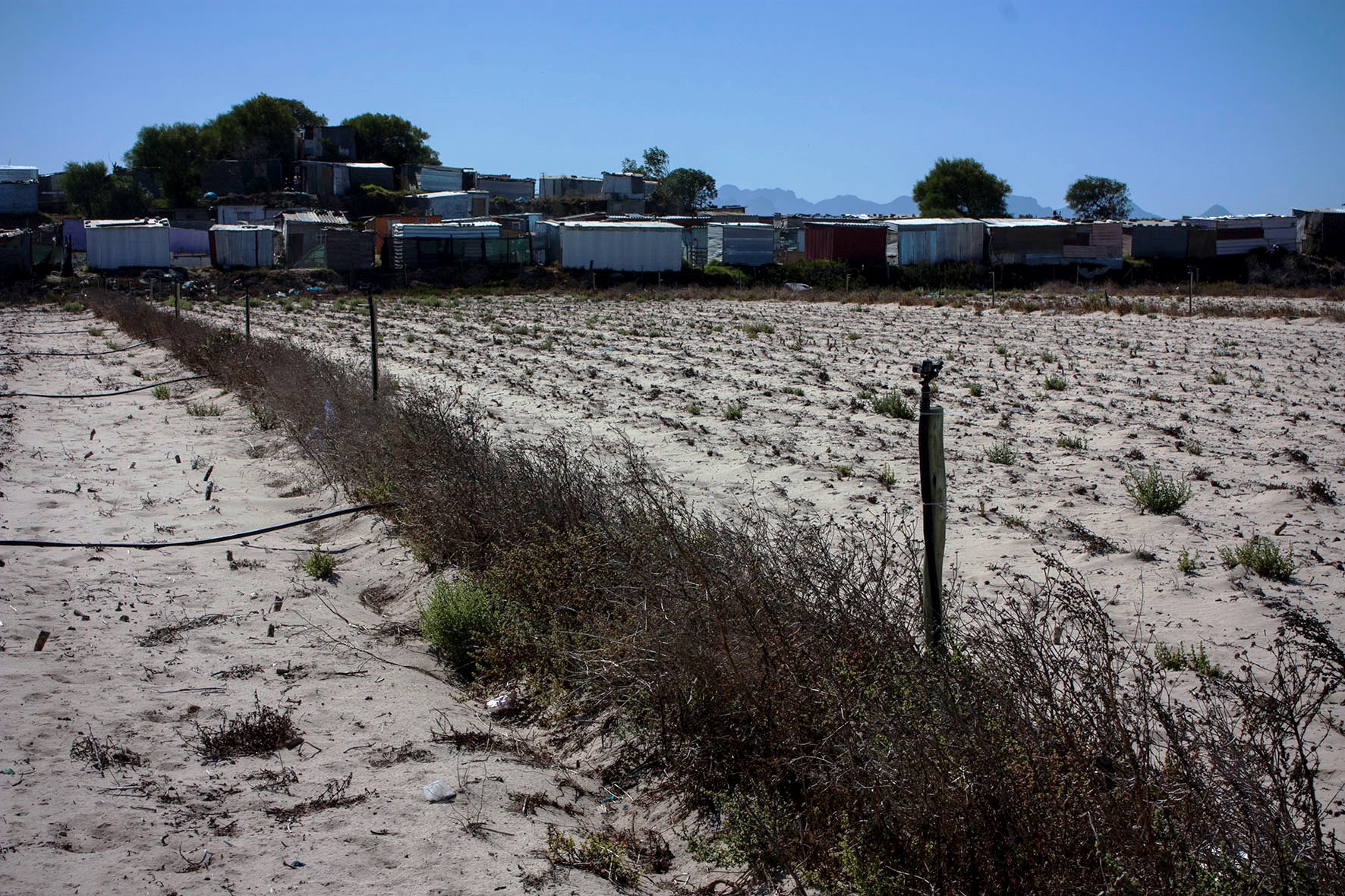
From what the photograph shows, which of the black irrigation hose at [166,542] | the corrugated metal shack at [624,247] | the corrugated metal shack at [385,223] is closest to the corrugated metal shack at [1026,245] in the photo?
the corrugated metal shack at [624,247]

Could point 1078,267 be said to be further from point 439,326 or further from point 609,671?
point 609,671

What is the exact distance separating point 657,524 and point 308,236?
48387 mm

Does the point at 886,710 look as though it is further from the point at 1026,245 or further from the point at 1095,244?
the point at 1095,244

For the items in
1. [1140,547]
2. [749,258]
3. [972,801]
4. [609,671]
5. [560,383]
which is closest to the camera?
[972,801]

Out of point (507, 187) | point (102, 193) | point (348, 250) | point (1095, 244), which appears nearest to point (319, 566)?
point (348, 250)

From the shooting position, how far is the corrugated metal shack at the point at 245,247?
159 feet

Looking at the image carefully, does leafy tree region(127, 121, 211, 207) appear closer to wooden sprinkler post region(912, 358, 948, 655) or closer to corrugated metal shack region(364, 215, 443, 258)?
corrugated metal shack region(364, 215, 443, 258)

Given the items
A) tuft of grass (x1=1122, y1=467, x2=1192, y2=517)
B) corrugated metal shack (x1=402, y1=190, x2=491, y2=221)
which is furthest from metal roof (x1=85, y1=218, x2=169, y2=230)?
tuft of grass (x1=1122, y1=467, x2=1192, y2=517)

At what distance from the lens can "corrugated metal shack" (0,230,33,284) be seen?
146 ft

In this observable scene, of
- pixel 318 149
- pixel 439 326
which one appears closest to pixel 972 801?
pixel 439 326

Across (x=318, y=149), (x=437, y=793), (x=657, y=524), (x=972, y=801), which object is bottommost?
(x=437, y=793)

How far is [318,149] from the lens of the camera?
77.1 meters

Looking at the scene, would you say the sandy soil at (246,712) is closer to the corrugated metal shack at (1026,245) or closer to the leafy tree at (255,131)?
the corrugated metal shack at (1026,245)

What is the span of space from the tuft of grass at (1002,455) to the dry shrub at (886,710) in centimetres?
369
